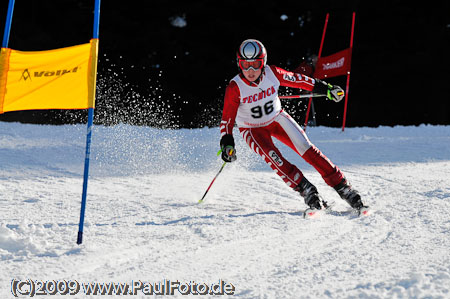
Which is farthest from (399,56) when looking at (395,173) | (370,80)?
(395,173)

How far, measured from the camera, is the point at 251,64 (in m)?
4.03

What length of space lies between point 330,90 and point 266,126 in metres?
0.75

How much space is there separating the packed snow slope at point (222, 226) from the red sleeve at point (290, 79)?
1.02 m

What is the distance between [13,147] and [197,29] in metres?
9.07

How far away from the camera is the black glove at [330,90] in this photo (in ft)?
14.6

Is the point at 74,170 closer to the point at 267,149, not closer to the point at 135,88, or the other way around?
the point at 267,149

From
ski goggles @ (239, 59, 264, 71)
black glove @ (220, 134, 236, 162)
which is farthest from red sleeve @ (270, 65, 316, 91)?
black glove @ (220, 134, 236, 162)

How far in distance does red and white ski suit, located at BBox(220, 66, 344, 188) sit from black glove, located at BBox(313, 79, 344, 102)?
0.37 meters

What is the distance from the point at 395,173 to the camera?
541 cm

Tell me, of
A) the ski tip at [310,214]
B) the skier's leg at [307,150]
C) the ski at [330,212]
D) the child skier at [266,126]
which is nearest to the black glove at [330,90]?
the child skier at [266,126]

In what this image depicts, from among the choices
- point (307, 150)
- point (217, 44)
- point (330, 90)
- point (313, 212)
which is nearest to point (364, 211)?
point (313, 212)

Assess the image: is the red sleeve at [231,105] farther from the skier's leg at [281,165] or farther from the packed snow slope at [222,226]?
the packed snow slope at [222,226]

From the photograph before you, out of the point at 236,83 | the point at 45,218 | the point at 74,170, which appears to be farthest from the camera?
the point at 74,170

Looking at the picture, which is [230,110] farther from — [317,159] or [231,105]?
[317,159]
